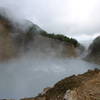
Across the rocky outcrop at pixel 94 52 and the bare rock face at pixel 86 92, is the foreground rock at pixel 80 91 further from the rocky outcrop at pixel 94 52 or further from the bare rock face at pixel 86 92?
the rocky outcrop at pixel 94 52

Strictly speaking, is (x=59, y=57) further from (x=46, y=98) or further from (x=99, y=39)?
(x=46, y=98)

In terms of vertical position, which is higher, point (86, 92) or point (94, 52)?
point (94, 52)

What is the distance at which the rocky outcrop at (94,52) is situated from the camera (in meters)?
63.8

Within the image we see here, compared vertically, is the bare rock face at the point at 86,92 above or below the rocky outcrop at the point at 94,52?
below

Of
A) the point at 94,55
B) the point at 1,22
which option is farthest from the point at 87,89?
the point at 94,55

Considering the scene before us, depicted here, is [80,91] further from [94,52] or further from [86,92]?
[94,52]

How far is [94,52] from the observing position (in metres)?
66.2

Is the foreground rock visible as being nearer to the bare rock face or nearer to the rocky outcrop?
the bare rock face

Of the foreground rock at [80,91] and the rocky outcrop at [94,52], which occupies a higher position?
the rocky outcrop at [94,52]

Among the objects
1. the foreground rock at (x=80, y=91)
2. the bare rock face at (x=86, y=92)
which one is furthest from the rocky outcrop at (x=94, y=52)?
the bare rock face at (x=86, y=92)

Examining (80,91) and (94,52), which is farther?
(94,52)

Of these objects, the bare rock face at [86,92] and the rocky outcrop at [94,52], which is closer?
the bare rock face at [86,92]

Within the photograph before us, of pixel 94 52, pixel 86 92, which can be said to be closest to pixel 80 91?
pixel 86 92

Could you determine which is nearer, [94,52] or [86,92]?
[86,92]
